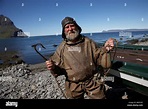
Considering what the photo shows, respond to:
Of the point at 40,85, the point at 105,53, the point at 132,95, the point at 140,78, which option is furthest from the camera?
the point at 40,85

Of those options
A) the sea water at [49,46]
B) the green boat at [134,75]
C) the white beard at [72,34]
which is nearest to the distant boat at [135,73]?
the green boat at [134,75]

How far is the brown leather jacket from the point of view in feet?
6.59

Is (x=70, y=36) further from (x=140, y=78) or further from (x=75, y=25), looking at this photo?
(x=140, y=78)

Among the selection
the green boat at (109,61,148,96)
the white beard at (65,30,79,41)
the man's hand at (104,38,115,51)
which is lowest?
the green boat at (109,61,148,96)

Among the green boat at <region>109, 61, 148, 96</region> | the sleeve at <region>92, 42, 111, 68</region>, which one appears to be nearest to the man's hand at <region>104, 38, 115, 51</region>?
the sleeve at <region>92, 42, 111, 68</region>

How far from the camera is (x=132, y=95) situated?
10.2 feet

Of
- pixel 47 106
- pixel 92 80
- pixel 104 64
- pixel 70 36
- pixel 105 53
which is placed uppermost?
pixel 70 36

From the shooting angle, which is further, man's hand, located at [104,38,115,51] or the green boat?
the green boat

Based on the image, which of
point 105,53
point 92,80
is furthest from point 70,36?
point 92,80

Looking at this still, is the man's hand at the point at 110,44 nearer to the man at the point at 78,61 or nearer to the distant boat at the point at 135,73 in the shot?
the man at the point at 78,61

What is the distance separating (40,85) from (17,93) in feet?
2.18

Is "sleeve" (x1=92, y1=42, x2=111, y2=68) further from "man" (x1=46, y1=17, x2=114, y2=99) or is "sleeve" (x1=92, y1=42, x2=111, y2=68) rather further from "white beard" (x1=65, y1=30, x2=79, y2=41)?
"white beard" (x1=65, y1=30, x2=79, y2=41)

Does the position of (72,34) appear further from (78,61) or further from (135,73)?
(135,73)

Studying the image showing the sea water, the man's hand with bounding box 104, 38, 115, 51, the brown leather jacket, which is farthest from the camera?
the sea water
